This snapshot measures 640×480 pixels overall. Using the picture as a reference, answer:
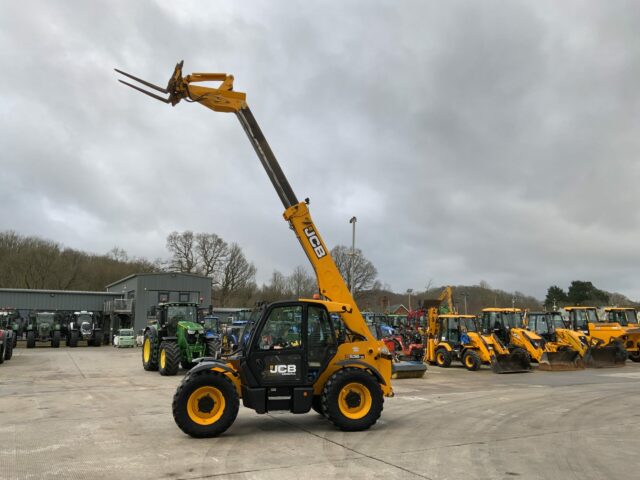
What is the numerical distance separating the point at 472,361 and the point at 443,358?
5.14 feet

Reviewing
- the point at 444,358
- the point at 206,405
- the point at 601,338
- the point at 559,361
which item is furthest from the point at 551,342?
the point at 206,405

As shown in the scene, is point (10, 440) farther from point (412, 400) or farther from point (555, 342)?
point (555, 342)

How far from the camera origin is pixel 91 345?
39.9 metres

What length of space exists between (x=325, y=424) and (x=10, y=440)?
15.8 feet

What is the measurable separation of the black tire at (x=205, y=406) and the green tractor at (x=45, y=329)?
111 feet

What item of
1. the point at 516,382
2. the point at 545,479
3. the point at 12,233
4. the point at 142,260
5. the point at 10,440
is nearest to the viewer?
the point at 545,479

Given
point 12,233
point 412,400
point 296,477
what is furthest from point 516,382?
point 12,233

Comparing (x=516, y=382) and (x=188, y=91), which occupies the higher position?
(x=188, y=91)

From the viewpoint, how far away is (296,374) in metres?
7.94

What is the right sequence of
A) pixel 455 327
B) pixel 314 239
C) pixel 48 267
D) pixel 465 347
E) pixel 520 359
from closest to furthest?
pixel 314 239, pixel 520 359, pixel 465 347, pixel 455 327, pixel 48 267

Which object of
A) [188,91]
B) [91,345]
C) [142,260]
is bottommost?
[91,345]

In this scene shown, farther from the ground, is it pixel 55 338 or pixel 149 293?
pixel 149 293

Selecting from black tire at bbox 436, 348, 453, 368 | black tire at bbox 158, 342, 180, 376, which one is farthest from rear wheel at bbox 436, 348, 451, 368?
black tire at bbox 158, 342, 180, 376

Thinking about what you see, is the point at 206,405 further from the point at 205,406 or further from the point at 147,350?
the point at 147,350
